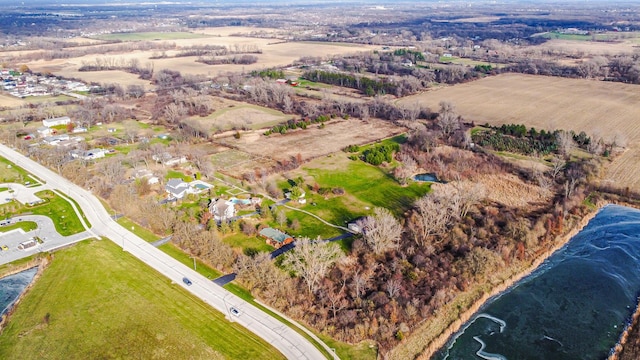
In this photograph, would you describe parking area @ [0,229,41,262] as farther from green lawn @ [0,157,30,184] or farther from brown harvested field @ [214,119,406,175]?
brown harvested field @ [214,119,406,175]

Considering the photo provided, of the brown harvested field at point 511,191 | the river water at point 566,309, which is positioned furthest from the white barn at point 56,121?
the river water at point 566,309

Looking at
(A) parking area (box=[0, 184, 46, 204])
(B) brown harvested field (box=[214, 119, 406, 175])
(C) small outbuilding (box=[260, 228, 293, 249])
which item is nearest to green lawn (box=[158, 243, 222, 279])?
(C) small outbuilding (box=[260, 228, 293, 249])

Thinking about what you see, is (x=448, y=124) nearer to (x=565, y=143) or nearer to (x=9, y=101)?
(x=565, y=143)

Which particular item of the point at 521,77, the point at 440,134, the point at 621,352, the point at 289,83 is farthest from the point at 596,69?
the point at 621,352

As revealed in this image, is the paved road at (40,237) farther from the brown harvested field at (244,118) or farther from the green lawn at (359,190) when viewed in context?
the brown harvested field at (244,118)

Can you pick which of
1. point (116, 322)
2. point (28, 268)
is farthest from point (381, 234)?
point (28, 268)
